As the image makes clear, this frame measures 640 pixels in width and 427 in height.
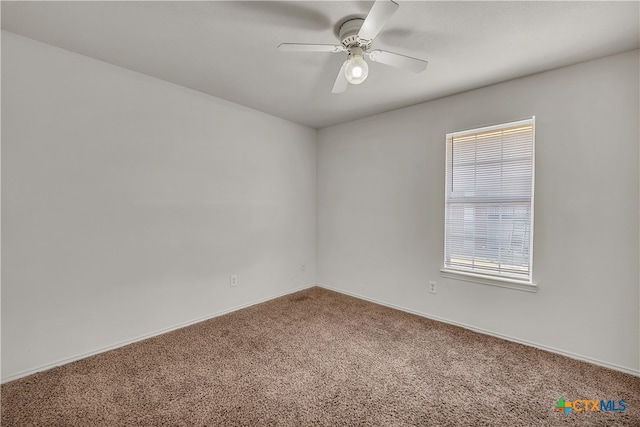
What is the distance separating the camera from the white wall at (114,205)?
1933mm

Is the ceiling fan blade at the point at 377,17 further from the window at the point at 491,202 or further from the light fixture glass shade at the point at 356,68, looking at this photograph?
the window at the point at 491,202

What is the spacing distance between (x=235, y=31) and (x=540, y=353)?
11.3 feet

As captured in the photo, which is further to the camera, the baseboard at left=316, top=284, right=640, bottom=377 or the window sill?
the window sill

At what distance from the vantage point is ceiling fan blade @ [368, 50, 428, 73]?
171cm

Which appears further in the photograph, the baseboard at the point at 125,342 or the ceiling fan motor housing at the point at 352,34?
the baseboard at the point at 125,342

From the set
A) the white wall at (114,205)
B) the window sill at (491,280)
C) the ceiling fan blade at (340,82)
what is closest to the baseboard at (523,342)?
the window sill at (491,280)

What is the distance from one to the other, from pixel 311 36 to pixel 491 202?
7.20ft

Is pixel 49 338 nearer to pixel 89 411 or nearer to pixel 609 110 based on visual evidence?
pixel 89 411

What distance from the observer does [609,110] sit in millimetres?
2102

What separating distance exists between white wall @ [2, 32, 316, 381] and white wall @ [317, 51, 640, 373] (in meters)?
1.81

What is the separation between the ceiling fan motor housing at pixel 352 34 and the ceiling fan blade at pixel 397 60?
0.07 metres

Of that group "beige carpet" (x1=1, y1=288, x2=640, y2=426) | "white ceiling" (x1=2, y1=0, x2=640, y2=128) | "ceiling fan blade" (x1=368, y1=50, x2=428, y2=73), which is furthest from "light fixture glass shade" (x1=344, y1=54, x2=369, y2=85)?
"beige carpet" (x1=1, y1=288, x2=640, y2=426)

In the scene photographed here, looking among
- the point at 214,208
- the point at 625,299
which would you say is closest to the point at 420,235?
the point at 625,299

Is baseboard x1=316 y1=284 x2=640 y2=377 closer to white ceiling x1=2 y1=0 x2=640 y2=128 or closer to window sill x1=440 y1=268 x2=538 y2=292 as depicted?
window sill x1=440 y1=268 x2=538 y2=292
